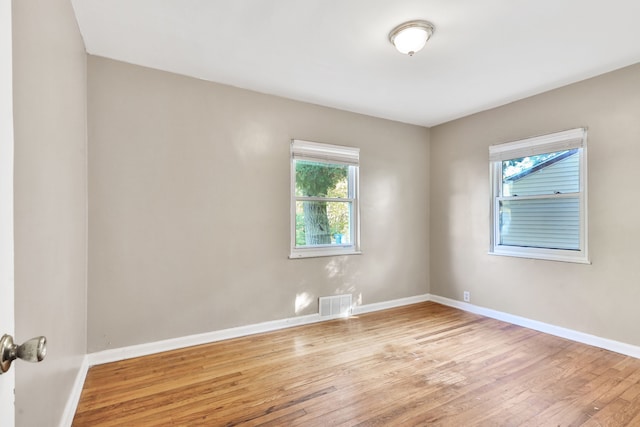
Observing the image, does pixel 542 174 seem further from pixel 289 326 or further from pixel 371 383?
pixel 289 326

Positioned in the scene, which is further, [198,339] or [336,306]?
[336,306]

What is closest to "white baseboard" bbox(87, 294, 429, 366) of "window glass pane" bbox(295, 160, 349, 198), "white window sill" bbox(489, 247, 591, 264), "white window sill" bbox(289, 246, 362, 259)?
"white window sill" bbox(289, 246, 362, 259)

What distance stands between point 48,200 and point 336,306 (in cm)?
310

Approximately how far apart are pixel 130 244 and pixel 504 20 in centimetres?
348

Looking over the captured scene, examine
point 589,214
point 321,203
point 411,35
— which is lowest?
point 589,214

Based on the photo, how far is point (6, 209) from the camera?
0.69 meters

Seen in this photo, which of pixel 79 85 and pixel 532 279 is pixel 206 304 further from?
pixel 532 279

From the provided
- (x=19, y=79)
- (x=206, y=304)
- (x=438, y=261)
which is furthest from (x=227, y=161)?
(x=438, y=261)

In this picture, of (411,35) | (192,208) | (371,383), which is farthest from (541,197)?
(192,208)

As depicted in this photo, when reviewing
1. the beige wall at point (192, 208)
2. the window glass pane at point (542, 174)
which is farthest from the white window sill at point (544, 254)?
the beige wall at point (192, 208)

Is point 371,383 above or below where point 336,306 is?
below

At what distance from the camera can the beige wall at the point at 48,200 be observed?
1.18m

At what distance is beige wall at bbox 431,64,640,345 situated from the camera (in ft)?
9.50

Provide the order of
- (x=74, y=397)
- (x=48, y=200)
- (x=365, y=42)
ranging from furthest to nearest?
1. (x=365, y=42)
2. (x=74, y=397)
3. (x=48, y=200)
